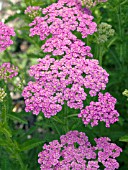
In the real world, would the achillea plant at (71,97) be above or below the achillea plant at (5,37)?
below

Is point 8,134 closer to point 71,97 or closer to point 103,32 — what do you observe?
point 71,97

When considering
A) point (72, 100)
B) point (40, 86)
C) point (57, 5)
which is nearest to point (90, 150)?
point (72, 100)

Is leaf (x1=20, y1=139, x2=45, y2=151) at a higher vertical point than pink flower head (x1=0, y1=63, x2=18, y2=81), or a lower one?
lower

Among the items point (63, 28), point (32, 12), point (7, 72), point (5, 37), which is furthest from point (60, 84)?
point (32, 12)

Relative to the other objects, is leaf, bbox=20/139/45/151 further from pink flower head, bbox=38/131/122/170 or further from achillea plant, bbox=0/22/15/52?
achillea plant, bbox=0/22/15/52

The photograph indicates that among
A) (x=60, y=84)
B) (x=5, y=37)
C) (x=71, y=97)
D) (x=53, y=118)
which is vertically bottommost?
(x=53, y=118)

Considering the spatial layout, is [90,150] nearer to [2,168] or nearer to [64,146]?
[64,146]

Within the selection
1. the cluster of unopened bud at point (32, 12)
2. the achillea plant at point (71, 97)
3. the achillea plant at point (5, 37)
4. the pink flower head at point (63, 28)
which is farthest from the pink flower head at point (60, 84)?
the cluster of unopened bud at point (32, 12)

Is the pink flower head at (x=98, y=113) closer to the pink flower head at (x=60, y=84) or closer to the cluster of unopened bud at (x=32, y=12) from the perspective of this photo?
the pink flower head at (x=60, y=84)

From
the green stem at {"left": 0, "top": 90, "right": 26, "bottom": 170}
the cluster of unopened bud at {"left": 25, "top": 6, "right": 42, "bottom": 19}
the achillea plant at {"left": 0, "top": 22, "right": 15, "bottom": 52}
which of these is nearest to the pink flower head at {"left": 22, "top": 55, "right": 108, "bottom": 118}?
the green stem at {"left": 0, "top": 90, "right": 26, "bottom": 170}
